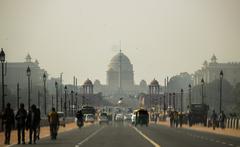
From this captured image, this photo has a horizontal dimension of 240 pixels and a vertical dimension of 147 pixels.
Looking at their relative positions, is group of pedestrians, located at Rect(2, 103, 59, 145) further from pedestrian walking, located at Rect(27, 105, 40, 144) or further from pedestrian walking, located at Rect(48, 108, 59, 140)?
pedestrian walking, located at Rect(48, 108, 59, 140)

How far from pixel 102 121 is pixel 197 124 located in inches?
859

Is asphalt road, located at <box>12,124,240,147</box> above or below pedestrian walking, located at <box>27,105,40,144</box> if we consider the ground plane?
below

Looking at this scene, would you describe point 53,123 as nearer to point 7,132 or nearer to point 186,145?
point 7,132

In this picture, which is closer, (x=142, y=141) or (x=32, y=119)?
(x=32, y=119)

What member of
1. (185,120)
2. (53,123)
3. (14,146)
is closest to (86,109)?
(185,120)

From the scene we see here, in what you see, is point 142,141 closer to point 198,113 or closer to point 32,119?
point 32,119

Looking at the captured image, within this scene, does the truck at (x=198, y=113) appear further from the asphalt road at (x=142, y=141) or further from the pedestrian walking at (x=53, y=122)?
the pedestrian walking at (x=53, y=122)

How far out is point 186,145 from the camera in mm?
44125

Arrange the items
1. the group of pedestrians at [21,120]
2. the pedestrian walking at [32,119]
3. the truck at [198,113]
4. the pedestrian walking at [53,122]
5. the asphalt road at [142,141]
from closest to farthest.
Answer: the asphalt road at [142,141] < the group of pedestrians at [21,120] < the pedestrian walking at [32,119] < the pedestrian walking at [53,122] < the truck at [198,113]

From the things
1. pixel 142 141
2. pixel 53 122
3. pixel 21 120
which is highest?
pixel 21 120

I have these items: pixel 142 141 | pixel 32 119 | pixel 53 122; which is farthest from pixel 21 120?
pixel 53 122

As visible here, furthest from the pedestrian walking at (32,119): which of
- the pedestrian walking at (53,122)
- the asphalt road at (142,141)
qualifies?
the pedestrian walking at (53,122)

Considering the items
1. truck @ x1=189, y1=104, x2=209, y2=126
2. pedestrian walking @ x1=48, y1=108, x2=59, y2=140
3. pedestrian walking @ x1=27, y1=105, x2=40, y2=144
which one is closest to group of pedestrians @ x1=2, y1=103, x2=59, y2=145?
pedestrian walking @ x1=27, y1=105, x2=40, y2=144

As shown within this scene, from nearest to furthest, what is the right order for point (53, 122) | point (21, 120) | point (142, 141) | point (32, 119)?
1. point (21, 120)
2. point (32, 119)
3. point (142, 141)
4. point (53, 122)
